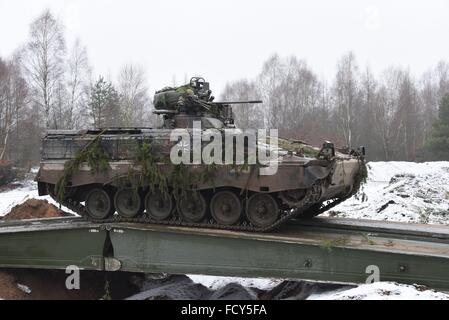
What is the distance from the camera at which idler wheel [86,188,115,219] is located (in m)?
10.3

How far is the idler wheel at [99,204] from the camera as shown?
33.9 feet

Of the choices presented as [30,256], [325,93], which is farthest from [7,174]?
[325,93]

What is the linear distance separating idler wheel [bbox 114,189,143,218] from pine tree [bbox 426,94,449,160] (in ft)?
86.2

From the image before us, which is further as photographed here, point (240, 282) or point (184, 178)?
point (240, 282)

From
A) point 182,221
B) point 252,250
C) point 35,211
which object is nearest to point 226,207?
point 182,221

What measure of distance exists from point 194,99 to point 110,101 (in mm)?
26423

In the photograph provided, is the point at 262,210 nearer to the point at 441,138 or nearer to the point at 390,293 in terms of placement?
the point at 390,293

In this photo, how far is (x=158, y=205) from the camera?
10.0 metres

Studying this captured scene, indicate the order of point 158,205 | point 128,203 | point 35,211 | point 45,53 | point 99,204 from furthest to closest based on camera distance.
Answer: point 45,53 < point 35,211 < point 99,204 < point 128,203 < point 158,205

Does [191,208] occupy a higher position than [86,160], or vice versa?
[86,160]

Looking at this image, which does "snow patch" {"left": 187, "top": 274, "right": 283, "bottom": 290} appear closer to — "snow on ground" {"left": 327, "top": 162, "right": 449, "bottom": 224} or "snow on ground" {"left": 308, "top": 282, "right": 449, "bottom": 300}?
"snow on ground" {"left": 327, "top": 162, "right": 449, "bottom": 224}

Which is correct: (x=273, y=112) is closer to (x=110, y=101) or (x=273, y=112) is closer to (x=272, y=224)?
(x=110, y=101)

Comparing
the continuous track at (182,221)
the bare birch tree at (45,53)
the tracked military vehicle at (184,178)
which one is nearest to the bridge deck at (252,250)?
the continuous track at (182,221)

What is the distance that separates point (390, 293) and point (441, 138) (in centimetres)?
2804
